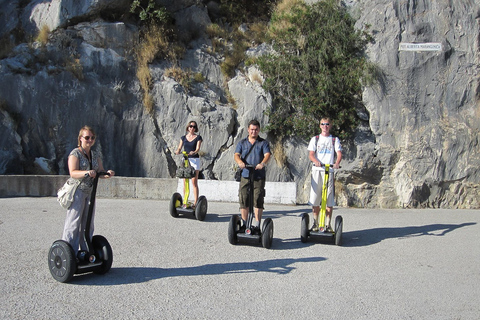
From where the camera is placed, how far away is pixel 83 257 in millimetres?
4949

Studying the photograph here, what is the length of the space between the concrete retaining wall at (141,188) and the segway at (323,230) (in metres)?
4.24

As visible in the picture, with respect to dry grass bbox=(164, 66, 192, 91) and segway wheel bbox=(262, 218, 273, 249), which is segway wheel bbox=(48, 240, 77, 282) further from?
dry grass bbox=(164, 66, 192, 91)

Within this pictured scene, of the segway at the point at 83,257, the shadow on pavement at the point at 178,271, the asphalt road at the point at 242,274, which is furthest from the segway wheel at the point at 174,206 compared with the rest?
the segway at the point at 83,257

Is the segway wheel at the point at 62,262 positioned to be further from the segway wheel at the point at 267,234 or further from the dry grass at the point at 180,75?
the dry grass at the point at 180,75

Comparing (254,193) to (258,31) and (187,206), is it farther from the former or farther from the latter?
(258,31)

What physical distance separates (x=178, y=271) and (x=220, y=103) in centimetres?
971

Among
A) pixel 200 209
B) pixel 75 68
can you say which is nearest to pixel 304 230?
pixel 200 209

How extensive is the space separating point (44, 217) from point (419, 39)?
1122 cm

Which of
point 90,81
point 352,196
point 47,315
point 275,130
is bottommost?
point 47,315

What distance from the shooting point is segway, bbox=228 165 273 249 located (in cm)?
648

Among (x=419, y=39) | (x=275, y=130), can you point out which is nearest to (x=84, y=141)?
(x=275, y=130)

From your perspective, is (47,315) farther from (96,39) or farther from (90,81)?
(96,39)

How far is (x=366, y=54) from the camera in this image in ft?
43.0

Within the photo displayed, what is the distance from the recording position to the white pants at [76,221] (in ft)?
16.1
